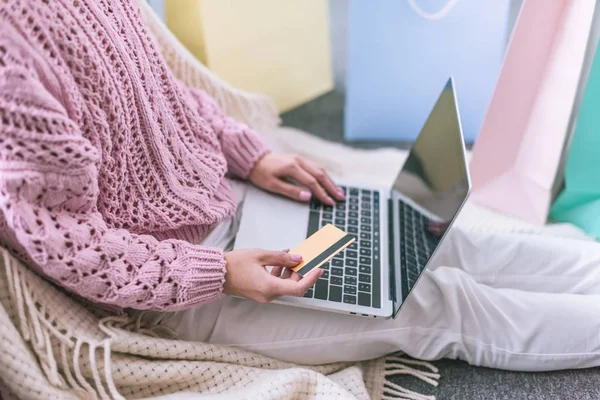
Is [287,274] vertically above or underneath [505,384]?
above

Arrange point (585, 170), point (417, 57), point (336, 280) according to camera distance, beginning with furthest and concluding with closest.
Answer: point (417, 57)
point (585, 170)
point (336, 280)

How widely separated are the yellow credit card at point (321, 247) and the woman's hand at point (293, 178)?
12 centimetres

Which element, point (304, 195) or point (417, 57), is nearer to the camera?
point (304, 195)

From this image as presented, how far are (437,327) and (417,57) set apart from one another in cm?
67

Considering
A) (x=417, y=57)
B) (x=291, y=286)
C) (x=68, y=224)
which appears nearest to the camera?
(x=68, y=224)

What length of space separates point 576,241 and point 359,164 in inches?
21.2

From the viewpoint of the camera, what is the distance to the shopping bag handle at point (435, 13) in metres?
1.21

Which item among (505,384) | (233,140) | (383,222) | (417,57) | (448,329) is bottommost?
(505,384)

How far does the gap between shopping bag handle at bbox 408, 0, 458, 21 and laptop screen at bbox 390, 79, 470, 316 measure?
1.10 ft

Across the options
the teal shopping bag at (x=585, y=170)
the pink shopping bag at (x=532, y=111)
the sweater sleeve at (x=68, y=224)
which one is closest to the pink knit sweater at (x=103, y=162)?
the sweater sleeve at (x=68, y=224)

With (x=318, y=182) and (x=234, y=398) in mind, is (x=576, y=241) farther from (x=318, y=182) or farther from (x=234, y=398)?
(x=234, y=398)

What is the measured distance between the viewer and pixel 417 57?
1.30 m

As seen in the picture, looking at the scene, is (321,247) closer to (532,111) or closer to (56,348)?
(56,348)

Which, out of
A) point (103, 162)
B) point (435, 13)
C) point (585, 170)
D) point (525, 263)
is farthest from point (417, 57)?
point (103, 162)
